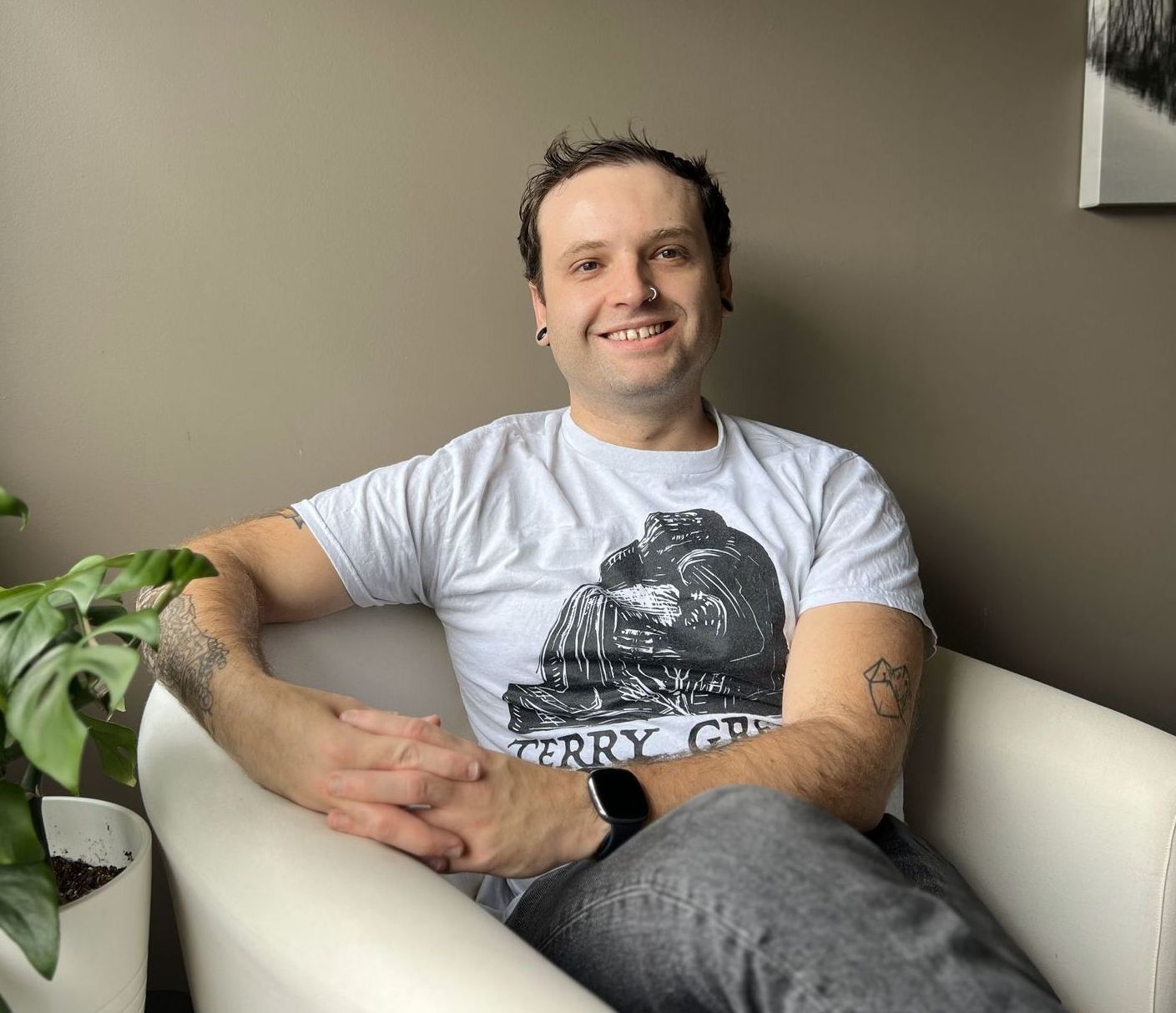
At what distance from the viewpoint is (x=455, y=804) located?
1.00m

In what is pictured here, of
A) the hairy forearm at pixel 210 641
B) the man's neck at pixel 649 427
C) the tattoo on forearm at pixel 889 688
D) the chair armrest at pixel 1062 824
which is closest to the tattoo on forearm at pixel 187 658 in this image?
the hairy forearm at pixel 210 641

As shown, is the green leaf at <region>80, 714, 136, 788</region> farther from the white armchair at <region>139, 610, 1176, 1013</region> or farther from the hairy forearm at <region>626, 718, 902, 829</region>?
the hairy forearm at <region>626, 718, 902, 829</region>

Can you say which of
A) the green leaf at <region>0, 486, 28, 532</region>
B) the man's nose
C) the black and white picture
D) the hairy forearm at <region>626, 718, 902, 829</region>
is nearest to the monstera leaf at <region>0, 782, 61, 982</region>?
the green leaf at <region>0, 486, 28, 532</region>

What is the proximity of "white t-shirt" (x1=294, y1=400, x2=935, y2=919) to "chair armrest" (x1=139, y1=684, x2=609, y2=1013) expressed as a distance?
38cm

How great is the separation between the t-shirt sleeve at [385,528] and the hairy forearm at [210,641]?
14cm

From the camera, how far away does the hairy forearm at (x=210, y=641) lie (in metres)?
1.10

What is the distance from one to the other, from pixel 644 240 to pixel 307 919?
3.32 feet

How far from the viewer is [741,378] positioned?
74.6 inches

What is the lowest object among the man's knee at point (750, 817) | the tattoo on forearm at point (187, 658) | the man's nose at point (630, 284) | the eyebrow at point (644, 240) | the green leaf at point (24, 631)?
the man's knee at point (750, 817)

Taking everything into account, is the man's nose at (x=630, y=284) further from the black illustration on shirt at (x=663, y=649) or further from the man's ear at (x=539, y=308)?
the black illustration on shirt at (x=663, y=649)

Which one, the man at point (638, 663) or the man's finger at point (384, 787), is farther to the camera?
the man's finger at point (384, 787)

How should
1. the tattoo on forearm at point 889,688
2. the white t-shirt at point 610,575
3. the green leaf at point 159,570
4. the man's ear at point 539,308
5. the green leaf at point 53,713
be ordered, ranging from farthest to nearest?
1. the man's ear at point 539,308
2. the white t-shirt at point 610,575
3. the tattoo on forearm at point 889,688
4. the green leaf at point 159,570
5. the green leaf at point 53,713

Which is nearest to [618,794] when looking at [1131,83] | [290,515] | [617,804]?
[617,804]

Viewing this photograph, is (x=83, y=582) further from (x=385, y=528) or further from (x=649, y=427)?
(x=649, y=427)
